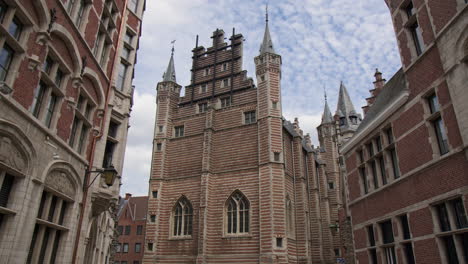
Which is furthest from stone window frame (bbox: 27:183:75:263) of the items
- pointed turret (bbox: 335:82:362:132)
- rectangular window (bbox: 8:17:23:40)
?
pointed turret (bbox: 335:82:362:132)

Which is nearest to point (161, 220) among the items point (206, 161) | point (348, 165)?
point (206, 161)

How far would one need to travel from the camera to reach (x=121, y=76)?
13102 millimetres

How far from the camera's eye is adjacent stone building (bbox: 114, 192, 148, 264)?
45500mm

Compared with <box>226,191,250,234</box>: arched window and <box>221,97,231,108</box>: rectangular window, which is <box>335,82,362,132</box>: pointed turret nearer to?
<box>221,97,231,108</box>: rectangular window

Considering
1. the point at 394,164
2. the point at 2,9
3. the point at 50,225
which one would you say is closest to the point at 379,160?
the point at 394,164

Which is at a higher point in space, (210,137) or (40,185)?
(210,137)

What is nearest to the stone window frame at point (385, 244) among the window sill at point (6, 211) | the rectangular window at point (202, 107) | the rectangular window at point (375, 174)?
the rectangular window at point (375, 174)

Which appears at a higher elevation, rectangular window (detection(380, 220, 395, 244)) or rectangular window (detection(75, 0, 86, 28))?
rectangular window (detection(75, 0, 86, 28))

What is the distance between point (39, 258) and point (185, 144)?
64.1ft

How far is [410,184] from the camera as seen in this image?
32.8ft

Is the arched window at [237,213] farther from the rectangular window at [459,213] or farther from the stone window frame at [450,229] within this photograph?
the rectangular window at [459,213]

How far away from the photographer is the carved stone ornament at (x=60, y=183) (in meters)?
8.30

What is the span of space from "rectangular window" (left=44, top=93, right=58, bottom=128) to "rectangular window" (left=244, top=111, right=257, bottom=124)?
59.3 ft

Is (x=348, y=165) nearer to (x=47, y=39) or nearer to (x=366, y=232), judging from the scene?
(x=366, y=232)
